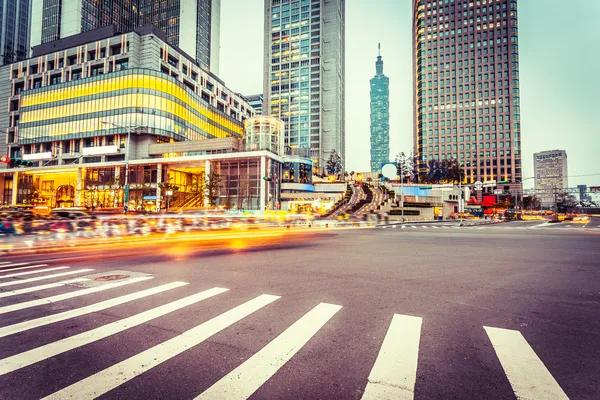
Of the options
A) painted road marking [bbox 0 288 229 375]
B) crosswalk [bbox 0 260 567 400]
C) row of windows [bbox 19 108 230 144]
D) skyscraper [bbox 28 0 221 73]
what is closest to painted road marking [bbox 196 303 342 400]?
crosswalk [bbox 0 260 567 400]

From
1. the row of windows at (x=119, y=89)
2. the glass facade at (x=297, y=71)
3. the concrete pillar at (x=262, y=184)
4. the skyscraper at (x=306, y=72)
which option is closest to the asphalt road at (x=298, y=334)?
the concrete pillar at (x=262, y=184)

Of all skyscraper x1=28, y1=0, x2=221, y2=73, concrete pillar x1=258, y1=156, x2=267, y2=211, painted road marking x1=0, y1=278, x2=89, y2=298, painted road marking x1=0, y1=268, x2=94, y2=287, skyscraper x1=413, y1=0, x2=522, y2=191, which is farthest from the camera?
skyscraper x1=413, y1=0, x2=522, y2=191

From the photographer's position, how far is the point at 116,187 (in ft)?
196

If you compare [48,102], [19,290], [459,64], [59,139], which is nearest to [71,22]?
[48,102]

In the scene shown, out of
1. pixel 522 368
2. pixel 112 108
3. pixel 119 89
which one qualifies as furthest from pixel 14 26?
pixel 522 368

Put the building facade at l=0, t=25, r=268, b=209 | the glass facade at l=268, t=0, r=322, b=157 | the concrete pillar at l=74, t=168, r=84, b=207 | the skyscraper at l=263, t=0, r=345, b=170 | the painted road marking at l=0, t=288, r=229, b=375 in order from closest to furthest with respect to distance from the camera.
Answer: the painted road marking at l=0, t=288, r=229, b=375 → the building facade at l=0, t=25, r=268, b=209 → the concrete pillar at l=74, t=168, r=84, b=207 → the glass facade at l=268, t=0, r=322, b=157 → the skyscraper at l=263, t=0, r=345, b=170

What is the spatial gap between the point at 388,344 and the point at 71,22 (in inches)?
4951

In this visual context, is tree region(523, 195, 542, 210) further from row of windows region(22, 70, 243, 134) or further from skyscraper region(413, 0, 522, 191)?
row of windows region(22, 70, 243, 134)

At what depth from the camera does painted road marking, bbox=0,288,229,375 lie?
3293mm

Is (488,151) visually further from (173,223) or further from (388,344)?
(388,344)

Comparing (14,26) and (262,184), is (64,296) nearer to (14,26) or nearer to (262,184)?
(262,184)

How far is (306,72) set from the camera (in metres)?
133

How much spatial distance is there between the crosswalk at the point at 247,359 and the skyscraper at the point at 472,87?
448 ft

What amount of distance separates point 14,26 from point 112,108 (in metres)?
132
